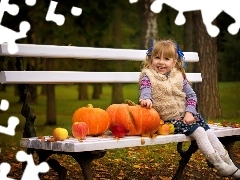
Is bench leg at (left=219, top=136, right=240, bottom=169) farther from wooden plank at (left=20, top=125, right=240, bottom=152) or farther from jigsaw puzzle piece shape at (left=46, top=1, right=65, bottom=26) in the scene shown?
jigsaw puzzle piece shape at (left=46, top=1, right=65, bottom=26)

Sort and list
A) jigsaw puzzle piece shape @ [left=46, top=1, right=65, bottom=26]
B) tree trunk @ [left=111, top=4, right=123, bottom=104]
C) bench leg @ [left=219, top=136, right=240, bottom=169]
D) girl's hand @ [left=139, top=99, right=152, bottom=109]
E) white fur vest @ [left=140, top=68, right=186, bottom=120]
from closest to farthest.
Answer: girl's hand @ [left=139, top=99, right=152, bottom=109] < white fur vest @ [left=140, top=68, right=186, bottom=120] < bench leg @ [left=219, top=136, right=240, bottom=169] < jigsaw puzzle piece shape @ [left=46, top=1, right=65, bottom=26] < tree trunk @ [left=111, top=4, right=123, bottom=104]

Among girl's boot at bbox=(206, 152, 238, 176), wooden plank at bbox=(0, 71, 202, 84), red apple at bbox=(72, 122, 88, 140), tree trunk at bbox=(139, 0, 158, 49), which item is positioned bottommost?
girl's boot at bbox=(206, 152, 238, 176)

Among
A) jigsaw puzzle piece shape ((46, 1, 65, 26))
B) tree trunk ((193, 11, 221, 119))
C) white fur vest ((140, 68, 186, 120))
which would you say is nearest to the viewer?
white fur vest ((140, 68, 186, 120))

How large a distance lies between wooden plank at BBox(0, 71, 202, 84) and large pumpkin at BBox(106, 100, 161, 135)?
0.61 meters

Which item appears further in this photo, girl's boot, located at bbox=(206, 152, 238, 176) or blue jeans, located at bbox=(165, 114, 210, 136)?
blue jeans, located at bbox=(165, 114, 210, 136)

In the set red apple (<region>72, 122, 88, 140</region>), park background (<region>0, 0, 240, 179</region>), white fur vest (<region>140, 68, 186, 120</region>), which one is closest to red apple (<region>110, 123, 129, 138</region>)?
red apple (<region>72, 122, 88, 140</region>)

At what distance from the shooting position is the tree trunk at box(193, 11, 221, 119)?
10.9 metres

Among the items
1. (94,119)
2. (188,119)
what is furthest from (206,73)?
(94,119)

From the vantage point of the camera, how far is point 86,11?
54.4 feet

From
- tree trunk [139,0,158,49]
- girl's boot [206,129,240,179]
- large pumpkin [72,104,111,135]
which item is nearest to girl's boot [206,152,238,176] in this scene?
girl's boot [206,129,240,179]

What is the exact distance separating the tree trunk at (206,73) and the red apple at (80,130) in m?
6.58

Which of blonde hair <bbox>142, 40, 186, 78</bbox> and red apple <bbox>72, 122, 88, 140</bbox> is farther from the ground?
blonde hair <bbox>142, 40, 186, 78</bbox>

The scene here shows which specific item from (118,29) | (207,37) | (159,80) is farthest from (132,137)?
(118,29)

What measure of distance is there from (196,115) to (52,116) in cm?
1144
